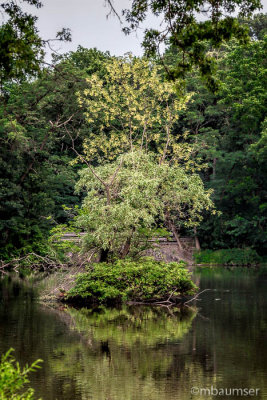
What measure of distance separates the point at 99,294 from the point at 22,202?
20.3m

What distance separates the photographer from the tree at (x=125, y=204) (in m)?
19.9

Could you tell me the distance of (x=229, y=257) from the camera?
42.2 metres

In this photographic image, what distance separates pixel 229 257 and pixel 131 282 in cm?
2450

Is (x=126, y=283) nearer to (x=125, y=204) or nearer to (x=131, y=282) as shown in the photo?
(x=131, y=282)

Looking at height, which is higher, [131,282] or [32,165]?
[32,165]

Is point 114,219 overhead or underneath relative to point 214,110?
underneath

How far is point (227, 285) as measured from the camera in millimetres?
25969

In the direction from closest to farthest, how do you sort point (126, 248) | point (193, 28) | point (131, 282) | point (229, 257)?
point (193, 28), point (131, 282), point (126, 248), point (229, 257)

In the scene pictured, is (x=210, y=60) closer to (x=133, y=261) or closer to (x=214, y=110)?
(x=133, y=261)

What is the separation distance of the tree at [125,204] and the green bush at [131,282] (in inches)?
47.5

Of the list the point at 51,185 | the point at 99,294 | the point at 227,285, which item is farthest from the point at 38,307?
the point at 51,185

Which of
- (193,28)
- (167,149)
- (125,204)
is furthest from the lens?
(167,149)

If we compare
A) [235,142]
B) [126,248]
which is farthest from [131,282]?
[235,142]

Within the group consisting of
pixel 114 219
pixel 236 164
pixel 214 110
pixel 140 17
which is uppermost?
pixel 214 110
